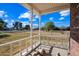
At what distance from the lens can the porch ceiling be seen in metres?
3.20

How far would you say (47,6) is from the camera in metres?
3.27

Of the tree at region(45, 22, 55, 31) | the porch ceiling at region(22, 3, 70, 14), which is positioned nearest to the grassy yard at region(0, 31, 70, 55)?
the tree at region(45, 22, 55, 31)

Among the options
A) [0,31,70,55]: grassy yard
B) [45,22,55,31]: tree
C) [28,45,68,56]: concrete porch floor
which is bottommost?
[28,45,68,56]: concrete porch floor

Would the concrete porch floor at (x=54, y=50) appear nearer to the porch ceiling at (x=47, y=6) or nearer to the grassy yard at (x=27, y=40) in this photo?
the grassy yard at (x=27, y=40)

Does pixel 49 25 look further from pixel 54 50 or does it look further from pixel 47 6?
pixel 54 50

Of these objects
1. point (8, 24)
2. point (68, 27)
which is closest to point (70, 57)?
point (68, 27)

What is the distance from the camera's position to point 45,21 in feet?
10.7

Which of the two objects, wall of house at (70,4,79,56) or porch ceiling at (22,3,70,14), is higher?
porch ceiling at (22,3,70,14)

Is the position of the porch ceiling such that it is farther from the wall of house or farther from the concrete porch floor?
the concrete porch floor

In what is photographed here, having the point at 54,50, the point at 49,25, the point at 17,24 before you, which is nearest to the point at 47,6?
the point at 49,25

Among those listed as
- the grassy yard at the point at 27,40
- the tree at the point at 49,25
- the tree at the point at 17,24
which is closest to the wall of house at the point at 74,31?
the grassy yard at the point at 27,40

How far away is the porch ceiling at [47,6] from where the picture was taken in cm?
320

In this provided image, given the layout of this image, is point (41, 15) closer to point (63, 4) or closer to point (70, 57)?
point (63, 4)

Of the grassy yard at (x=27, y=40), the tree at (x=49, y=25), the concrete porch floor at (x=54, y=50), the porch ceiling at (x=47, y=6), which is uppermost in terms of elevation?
the porch ceiling at (x=47, y=6)
